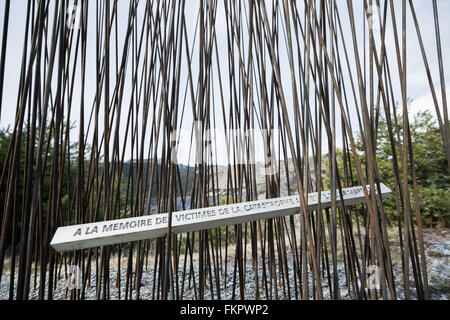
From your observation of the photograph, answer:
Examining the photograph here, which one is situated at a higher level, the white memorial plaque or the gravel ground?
the white memorial plaque

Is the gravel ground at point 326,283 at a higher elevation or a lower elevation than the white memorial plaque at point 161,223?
lower

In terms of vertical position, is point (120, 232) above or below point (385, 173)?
below

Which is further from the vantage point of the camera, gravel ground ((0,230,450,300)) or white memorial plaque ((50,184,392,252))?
gravel ground ((0,230,450,300))

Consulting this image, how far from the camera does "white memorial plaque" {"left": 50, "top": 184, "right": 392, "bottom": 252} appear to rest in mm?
318

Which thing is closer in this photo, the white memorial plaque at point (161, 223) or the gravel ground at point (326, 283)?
the white memorial plaque at point (161, 223)

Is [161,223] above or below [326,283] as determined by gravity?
above

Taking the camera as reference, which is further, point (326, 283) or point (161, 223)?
point (326, 283)

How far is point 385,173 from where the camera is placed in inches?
77.0

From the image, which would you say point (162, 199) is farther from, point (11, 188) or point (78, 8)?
point (78, 8)

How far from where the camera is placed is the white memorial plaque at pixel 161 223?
318 mm

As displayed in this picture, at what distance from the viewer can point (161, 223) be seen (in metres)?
0.35
